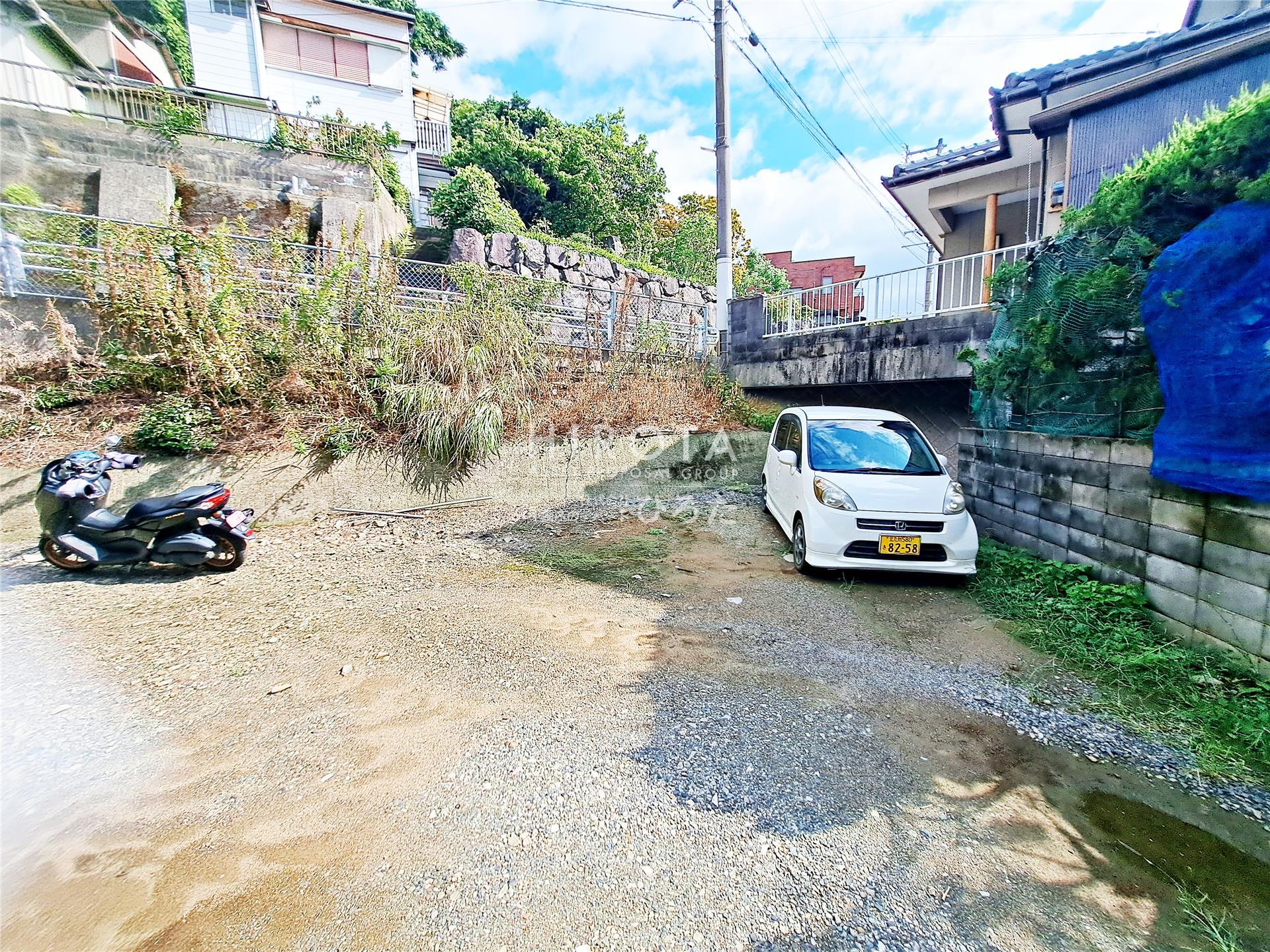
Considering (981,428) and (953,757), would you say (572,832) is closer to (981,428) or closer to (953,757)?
(953,757)

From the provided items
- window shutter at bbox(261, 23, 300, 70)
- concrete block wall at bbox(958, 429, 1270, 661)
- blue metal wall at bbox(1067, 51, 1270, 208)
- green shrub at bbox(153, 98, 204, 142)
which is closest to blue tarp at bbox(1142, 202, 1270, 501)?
concrete block wall at bbox(958, 429, 1270, 661)

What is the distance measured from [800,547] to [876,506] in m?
0.77

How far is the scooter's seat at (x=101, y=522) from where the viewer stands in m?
3.94

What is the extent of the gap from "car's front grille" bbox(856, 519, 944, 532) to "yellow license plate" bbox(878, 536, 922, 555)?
0.06 m

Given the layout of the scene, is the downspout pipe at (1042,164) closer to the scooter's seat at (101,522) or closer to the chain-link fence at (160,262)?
the chain-link fence at (160,262)

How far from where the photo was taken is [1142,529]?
3117mm

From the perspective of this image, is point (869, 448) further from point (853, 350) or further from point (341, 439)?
point (341, 439)

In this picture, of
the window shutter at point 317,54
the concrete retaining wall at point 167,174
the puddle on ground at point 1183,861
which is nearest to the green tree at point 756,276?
the concrete retaining wall at point 167,174

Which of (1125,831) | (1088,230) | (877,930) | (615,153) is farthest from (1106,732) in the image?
(615,153)

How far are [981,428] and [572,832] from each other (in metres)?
5.09

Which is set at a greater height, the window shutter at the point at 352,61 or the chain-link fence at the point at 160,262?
the window shutter at the point at 352,61

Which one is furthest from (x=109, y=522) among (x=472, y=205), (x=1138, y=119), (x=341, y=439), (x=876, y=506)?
(x=1138, y=119)

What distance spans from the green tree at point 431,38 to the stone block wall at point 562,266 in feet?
50.7

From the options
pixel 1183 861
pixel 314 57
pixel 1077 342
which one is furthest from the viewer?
pixel 314 57
